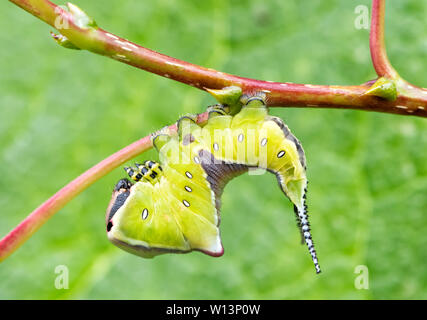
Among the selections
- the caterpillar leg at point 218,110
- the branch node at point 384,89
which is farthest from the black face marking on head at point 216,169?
the branch node at point 384,89

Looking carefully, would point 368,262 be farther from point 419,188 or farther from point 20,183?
point 20,183

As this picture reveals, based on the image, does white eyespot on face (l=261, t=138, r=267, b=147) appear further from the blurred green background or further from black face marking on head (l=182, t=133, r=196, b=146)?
the blurred green background

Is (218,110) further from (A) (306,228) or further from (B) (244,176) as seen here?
(B) (244,176)

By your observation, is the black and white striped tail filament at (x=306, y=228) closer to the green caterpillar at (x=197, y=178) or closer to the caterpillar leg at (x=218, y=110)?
the green caterpillar at (x=197, y=178)

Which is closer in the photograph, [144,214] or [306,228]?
[306,228]

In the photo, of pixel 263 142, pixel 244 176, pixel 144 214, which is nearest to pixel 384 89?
pixel 263 142

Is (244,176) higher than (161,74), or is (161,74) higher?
(244,176)

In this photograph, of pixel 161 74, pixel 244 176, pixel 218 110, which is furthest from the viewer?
pixel 244 176
